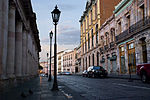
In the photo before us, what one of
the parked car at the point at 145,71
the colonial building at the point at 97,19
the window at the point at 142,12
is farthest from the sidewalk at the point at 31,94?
the colonial building at the point at 97,19

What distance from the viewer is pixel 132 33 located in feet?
91.6

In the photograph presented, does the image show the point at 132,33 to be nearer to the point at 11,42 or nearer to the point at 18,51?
the point at 18,51

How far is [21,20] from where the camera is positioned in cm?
1838

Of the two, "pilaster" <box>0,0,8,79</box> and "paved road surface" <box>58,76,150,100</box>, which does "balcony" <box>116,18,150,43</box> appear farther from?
"pilaster" <box>0,0,8,79</box>

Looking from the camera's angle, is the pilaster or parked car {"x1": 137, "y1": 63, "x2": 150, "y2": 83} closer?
the pilaster

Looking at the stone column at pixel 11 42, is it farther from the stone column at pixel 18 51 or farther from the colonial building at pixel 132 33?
the colonial building at pixel 132 33

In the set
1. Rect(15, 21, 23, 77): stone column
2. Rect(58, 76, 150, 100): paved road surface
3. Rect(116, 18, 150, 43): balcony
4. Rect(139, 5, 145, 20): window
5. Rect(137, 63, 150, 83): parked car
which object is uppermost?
Rect(139, 5, 145, 20): window

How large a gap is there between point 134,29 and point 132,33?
0.63 meters

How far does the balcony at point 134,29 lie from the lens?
79.5ft

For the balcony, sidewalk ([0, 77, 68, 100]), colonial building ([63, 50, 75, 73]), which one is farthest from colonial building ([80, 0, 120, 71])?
colonial building ([63, 50, 75, 73])

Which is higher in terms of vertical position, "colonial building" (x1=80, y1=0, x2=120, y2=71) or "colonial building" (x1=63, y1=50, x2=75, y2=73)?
"colonial building" (x1=80, y1=0, x2=120, y2=71)

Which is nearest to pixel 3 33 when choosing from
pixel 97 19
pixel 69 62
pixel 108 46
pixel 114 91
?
pixel 114 91

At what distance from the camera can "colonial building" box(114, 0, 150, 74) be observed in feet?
81.4

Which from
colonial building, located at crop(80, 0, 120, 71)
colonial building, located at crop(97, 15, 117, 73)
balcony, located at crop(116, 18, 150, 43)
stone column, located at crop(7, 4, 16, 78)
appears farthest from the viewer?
colonial building, located at crop(80, 0, 120, 71)
